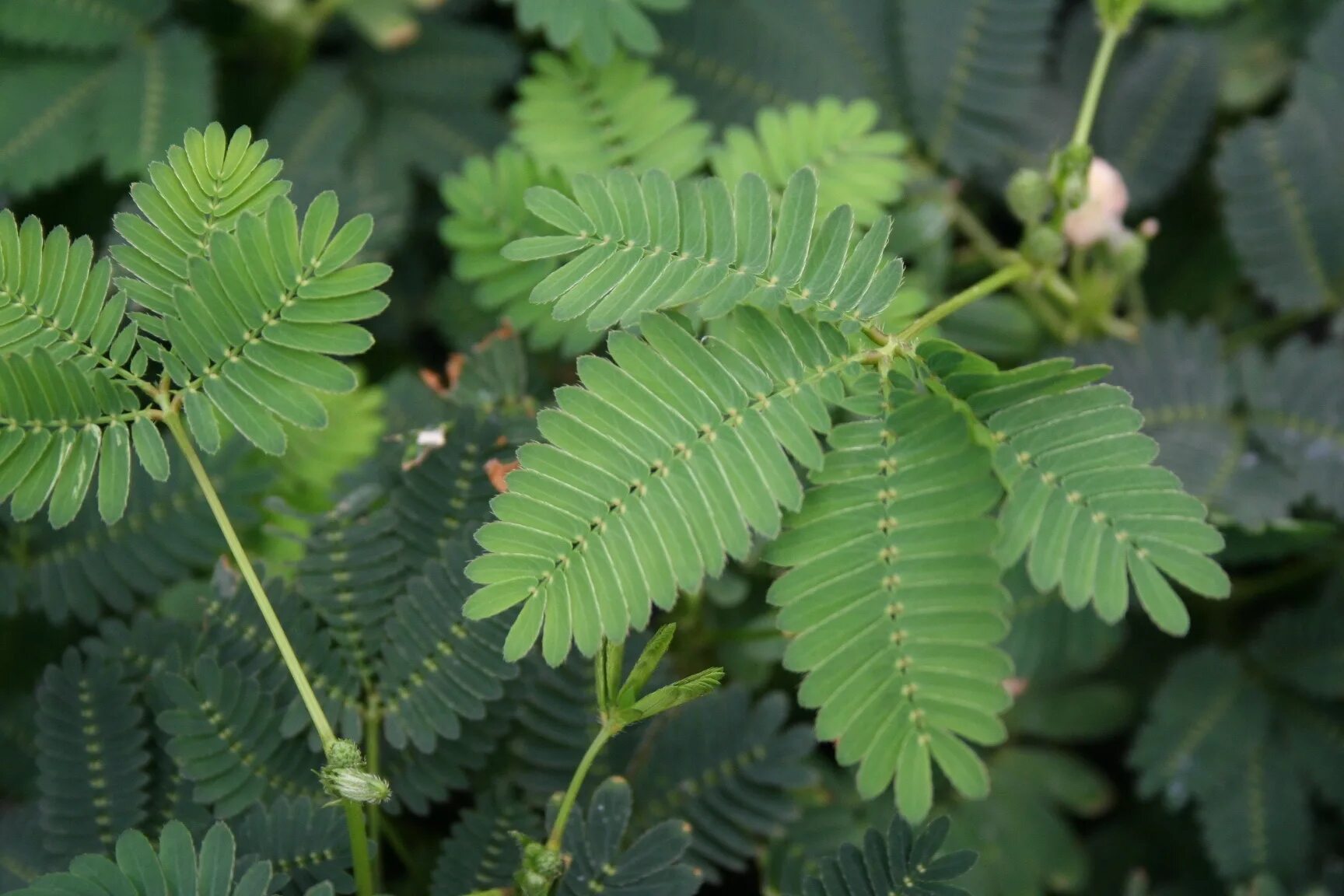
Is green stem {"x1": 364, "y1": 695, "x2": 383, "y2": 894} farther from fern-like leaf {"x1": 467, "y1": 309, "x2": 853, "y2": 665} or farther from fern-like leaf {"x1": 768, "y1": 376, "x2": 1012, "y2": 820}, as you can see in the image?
fern-like leaf {"x1": 768, "y1": 376, "x2": 1012, "y2": 820}

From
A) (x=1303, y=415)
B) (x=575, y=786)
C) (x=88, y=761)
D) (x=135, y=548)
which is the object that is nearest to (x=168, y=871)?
(x=88, y=761)

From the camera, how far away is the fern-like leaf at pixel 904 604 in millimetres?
968

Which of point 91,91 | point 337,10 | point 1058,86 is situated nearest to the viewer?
point 91,91

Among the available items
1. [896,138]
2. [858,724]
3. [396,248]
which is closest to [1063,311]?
[896,138]

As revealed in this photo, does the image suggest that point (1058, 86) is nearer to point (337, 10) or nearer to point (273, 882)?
point (337, 10)

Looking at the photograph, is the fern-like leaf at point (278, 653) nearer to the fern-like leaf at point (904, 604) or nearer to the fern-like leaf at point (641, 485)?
the fern-like leaf at point (641, 485)

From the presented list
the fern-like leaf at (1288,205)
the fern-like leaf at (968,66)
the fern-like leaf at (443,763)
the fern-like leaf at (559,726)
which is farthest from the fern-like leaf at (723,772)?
the fern-like leaf at (1288,205)

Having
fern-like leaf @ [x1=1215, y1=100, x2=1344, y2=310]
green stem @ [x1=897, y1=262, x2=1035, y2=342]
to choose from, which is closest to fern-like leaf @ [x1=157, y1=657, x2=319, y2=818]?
green stem @ [x1=897, y1=262, x2=1035, y2=342]

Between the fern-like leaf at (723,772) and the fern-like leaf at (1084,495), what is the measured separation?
1.41ft

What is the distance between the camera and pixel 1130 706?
1.75 metres

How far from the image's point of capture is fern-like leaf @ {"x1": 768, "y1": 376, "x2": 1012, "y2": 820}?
968 mm

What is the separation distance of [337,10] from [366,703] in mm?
1213

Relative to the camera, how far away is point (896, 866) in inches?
41.9

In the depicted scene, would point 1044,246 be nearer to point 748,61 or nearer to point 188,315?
point 748,61
